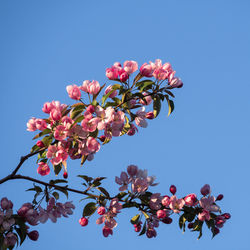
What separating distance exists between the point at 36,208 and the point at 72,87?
38.6 inches

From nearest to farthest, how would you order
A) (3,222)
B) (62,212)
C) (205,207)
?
1. (3,222)
2. (205,207)
3. (62,212)

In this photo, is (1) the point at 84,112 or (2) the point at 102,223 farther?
(2) the point at 102,223

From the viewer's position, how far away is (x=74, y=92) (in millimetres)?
3129

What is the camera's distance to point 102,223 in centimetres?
322

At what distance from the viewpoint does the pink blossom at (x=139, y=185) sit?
10.4 feet

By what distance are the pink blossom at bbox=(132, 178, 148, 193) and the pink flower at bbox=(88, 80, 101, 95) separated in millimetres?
744

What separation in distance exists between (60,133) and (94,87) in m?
0.42

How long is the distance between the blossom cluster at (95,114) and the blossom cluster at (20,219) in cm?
31

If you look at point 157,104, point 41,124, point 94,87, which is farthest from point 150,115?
point 41,124

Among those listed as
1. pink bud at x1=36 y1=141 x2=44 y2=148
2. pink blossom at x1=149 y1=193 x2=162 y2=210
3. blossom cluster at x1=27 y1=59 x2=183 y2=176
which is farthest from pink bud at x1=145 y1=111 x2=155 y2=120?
pink bud at x1=36 y1=141 x2=44 y2=148

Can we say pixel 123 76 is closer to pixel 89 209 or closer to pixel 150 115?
pixel 150 115

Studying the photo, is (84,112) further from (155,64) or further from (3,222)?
(3,222)

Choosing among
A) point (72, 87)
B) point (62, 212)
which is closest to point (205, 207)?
point (62, 212)

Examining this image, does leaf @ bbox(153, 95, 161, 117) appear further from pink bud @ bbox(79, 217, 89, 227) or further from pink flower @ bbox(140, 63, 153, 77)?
pink bud @ bbox(79, 217, 89, 227)
